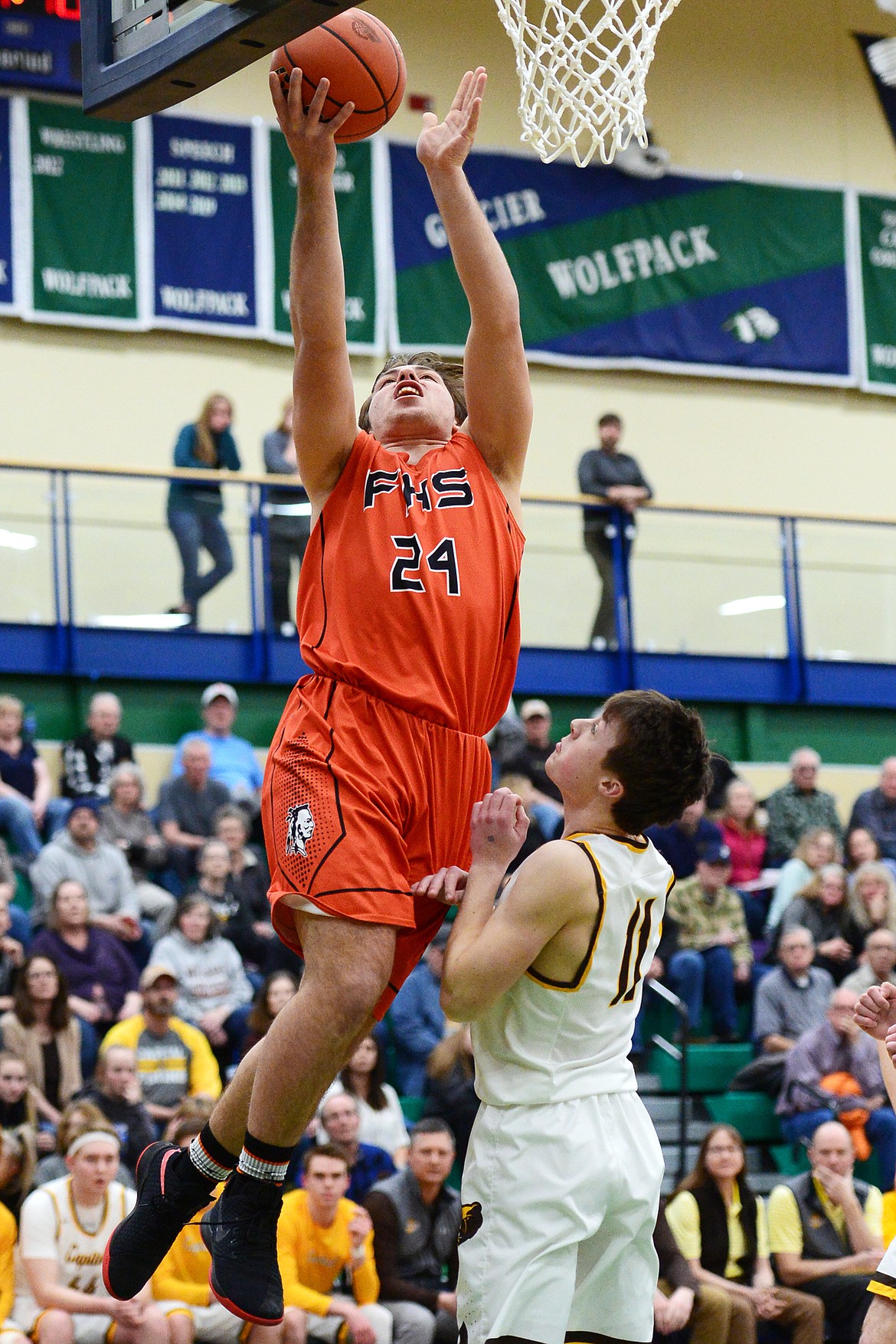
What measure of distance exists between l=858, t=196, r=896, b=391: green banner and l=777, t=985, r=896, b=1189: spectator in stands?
29.7 ft

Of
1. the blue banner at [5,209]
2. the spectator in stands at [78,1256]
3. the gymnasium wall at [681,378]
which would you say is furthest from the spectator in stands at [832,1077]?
the blue banner at [5,209]

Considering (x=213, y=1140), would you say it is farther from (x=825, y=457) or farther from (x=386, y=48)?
(x=825, y=457)

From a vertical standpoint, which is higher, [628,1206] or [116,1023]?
[628,1206]

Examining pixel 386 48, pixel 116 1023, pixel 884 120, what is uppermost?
pixel 884 120

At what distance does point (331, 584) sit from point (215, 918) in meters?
6.40

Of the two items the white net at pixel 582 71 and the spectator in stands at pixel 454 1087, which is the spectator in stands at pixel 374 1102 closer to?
the spectator in stands at pixel 454 1087

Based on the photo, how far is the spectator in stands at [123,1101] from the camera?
8750 millimetres

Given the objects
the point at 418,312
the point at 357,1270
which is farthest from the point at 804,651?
the point at 357,1270

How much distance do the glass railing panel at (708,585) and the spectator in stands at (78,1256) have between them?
7.94m

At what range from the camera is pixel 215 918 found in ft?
33.6

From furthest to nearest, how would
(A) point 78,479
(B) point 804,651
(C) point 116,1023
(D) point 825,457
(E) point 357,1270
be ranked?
(D) point 825,457 → (B) point 804,651 → (A) point 78,479 → (C) point 116,1023 → (E) point 357,1270

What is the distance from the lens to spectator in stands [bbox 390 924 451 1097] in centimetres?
1041

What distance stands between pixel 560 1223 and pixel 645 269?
14.4 meters

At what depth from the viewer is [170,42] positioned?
156 inches
